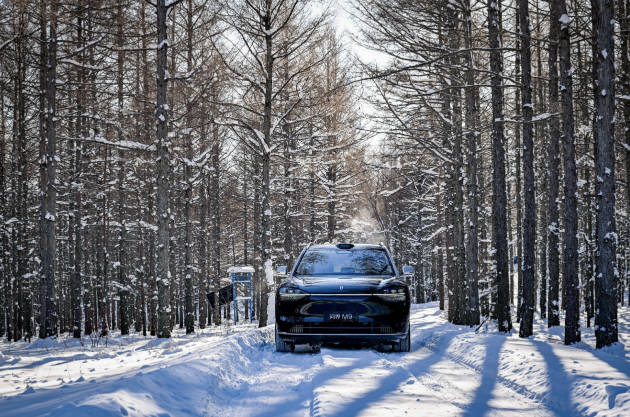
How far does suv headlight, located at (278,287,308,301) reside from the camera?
7.67 meters

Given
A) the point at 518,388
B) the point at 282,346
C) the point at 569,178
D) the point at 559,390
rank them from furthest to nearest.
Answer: the point at 569,178, the point at 282,346, the point at 518,388, the point at 559,390

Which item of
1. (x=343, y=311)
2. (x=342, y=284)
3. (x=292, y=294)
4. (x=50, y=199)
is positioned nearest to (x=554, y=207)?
(x=342, y=284)

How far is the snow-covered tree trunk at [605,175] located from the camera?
8.33 m

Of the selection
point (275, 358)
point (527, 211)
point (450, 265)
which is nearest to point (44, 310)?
point (275, 358)

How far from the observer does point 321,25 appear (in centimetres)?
1625

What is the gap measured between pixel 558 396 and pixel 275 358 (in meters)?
3.96

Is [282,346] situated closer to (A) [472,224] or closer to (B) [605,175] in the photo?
(B) [605,175]

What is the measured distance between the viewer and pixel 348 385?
5.43 m

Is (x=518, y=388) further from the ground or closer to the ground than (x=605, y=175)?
closer to the ground

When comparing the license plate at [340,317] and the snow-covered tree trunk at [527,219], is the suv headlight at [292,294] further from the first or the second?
the snow-covered tree trunk at [527,219]

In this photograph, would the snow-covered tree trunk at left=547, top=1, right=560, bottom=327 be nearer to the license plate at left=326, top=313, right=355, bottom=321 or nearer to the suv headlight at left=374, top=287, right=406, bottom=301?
the suv headlight at left=374, top=287, right=406, bottom=301

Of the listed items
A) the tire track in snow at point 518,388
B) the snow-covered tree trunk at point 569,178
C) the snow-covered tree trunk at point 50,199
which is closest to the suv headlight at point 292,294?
the tire track in snow at point 518,388

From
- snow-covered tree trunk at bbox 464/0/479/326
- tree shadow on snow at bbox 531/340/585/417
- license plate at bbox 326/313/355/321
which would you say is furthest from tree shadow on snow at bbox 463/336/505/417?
snow-covered tree trunk at bbox 464/0/479/326

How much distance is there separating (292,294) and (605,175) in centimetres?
538
